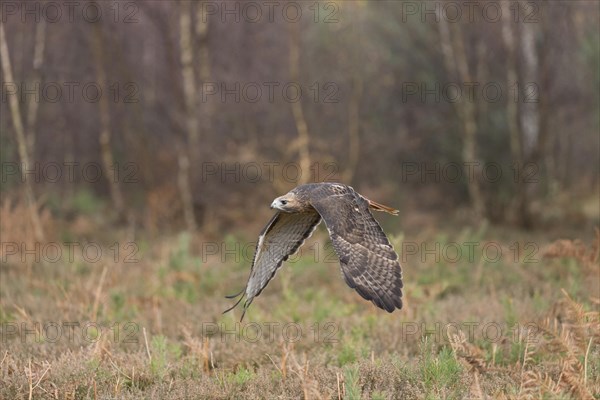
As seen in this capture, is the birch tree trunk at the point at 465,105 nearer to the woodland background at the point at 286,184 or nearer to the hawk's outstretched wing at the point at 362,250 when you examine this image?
the woodland background at the point at 286,184

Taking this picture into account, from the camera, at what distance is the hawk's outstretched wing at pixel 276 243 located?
595 centimetres

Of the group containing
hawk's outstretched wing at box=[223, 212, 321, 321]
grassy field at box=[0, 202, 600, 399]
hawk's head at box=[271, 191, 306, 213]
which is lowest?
grassy field at box=[0, 202, 600, 399]

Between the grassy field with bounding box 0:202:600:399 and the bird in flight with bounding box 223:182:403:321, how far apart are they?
1.87 ft

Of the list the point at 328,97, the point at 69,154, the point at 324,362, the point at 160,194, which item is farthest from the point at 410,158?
the point at 324,362

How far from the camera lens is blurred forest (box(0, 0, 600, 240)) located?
550 inches

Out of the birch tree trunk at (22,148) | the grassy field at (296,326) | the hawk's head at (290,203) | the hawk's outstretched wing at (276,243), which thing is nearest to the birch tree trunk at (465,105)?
the grassy field at (296,326)

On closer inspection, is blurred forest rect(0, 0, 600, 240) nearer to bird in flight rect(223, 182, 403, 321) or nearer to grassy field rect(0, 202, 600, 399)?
grassy field rect(0, 202, 600, 399)

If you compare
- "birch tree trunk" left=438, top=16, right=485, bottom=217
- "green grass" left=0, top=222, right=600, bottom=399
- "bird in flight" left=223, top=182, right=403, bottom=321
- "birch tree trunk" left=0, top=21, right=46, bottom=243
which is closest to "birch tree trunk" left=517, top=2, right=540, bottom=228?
"birch tree trunk" left=438, top=16, right=485, bottom=217

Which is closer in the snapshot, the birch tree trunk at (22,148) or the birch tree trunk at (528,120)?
the birch tree trunk at (22,148)

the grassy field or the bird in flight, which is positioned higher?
the bird in flight

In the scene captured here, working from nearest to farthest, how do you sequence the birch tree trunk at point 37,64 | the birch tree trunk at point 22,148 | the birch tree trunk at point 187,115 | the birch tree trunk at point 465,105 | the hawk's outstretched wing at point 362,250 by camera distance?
1. the hawk's outstretched wing at point 362,250
2. the birch tree trunk at point 22,148
3. the birch tree trunk at point 187,115
4. the birch tree trunk at point 37,64
5. the birch tree trunk at point 465,105

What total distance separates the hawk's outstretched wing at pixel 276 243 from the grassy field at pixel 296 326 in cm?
60

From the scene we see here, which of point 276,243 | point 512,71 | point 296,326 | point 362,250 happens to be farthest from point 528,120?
point 362,250

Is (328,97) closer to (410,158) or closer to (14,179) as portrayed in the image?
(410,158)
